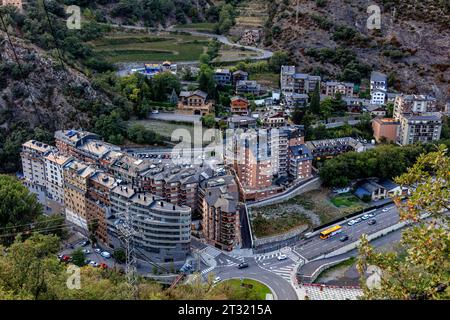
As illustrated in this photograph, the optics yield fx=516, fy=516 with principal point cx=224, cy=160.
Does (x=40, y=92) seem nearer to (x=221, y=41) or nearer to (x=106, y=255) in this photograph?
(x=106, y=255)

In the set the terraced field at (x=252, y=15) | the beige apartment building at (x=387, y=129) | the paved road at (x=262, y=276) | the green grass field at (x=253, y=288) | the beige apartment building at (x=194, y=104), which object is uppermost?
the terraced field at (x=252, y=15)

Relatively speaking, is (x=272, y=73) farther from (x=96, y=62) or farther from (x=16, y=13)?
(x=16, y=13)

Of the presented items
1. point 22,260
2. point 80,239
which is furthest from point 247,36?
point 22,260

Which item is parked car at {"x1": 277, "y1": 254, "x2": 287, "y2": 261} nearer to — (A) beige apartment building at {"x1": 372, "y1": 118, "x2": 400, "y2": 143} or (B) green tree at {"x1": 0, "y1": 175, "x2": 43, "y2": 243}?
(B) green tree at {"x1": 0, "y1": 175, "x2": 43, "y2": 243}

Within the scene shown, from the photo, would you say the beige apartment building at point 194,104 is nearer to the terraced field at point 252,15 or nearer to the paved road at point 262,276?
the paved road at point 262,276

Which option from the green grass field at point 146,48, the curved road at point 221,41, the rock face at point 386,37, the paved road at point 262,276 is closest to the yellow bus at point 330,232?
the paved road at point 262,276

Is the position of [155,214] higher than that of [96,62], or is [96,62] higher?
[96,62]
